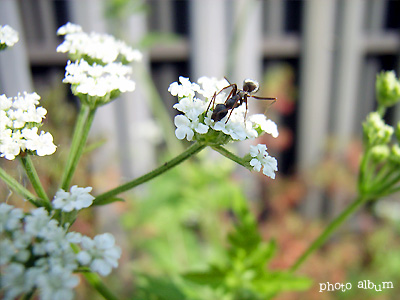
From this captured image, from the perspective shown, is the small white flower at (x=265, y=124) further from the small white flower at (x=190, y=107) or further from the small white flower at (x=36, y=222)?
the small white flower at (x=36, y=222)

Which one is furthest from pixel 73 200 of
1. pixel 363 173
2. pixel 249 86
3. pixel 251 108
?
pixel 251 108

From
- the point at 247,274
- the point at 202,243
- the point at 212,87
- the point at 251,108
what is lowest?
the point at 202,243

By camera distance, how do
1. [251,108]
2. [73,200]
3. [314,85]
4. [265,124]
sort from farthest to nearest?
[314,85]
[251,108]
[265,124]
[73,200]

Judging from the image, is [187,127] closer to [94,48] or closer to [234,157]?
[234,157]

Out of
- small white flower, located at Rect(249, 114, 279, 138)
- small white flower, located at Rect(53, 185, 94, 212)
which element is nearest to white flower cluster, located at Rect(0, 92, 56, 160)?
small white flower, located at Rect(53, 185, 94, 212)

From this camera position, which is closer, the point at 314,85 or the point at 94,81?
the point at 94,81

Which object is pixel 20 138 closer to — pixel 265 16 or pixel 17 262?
pixel 17 262

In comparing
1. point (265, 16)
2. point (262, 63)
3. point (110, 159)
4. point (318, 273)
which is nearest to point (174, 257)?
point (110, 159)

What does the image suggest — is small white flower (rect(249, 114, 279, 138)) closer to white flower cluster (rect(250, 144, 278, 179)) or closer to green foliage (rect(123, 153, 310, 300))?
white flower cluster (rect(250, 144, 278, 179))
